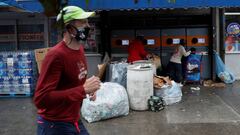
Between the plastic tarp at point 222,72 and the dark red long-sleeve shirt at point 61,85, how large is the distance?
28.9 ft

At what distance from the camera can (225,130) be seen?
6.92 metres

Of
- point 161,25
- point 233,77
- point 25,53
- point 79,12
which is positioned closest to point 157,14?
point 161,25

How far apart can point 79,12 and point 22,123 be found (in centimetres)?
495

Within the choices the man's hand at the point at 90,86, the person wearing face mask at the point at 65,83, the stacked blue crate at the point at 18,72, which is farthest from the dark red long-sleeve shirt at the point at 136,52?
the man's hand at the point at 90,86

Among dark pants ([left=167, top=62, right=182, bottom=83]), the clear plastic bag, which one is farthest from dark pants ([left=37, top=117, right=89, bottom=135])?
dark pants ([left=167, top=62, right=182, bottom=83])

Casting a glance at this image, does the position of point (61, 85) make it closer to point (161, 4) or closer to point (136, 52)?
point (161, 4)

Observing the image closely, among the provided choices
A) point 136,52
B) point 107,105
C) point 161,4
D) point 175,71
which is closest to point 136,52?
point 136,52

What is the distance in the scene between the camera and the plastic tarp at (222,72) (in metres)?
11.6

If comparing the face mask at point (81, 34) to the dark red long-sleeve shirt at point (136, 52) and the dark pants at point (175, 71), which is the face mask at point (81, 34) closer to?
the dark red long-sleeve shirt at point (136, 52)

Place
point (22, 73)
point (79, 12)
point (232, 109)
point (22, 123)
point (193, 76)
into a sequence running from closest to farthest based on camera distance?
point (79, 12), point (22, 123), point (232, 109), point (22, 73), point (193, 76)

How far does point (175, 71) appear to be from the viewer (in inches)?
452

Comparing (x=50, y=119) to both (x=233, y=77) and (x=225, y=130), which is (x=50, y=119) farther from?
(x=233, y=77)

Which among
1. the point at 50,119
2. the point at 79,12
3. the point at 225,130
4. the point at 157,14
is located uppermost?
the point at 157,14

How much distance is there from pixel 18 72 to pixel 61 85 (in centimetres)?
760
